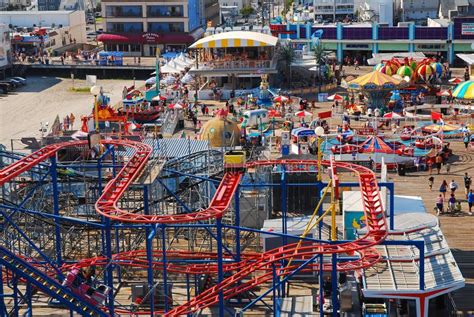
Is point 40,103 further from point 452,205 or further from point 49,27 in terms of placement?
point 452,205

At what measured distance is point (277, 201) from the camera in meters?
34.3

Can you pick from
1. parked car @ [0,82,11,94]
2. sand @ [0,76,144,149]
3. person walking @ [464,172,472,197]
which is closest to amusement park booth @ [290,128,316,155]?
person walking @ [464,172,472,197]

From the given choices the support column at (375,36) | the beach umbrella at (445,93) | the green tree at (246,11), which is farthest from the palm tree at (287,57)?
the green tree at (246,11)

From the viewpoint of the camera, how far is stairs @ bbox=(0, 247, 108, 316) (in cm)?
2152

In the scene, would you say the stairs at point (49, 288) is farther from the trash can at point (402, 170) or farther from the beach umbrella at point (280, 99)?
the beach umbrella at point (280, 99)

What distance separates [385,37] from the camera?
75438 mm

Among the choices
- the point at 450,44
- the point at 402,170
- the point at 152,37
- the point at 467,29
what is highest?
the point at 467,29

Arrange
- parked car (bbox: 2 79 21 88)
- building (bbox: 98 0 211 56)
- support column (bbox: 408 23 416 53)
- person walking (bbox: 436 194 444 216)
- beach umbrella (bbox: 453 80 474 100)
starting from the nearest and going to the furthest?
person walking (bbox: 436 194 444 216) → beach umbrella (bbox: 453 80 474 100) → support column (bbox: 408 23 416 53) → parked car (bbox: 2 79 21 88) → building (bbox: 98 0 211 56)

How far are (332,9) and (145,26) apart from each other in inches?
814

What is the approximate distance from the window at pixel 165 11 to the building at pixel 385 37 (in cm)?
1399

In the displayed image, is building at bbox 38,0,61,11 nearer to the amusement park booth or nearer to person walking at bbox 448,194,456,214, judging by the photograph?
the amusement park booth

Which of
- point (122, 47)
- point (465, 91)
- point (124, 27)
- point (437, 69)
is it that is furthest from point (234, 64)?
point (122, 47)

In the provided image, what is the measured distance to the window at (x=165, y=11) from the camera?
88062mm

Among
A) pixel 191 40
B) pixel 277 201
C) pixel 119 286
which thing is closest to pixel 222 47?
pixel 191 40
